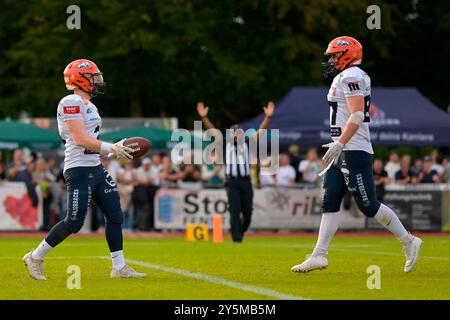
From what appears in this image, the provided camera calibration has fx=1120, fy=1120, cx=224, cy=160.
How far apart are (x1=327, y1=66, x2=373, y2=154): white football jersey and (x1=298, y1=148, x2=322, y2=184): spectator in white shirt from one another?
494 inches

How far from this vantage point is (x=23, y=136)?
81.3ft

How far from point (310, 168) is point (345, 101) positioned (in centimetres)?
1282

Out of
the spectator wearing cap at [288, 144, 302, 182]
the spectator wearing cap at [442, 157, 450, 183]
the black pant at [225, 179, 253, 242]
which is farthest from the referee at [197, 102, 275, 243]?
the spectator wearing cap at [442, 157, 450, 183]

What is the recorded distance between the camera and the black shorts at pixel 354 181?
10.3 meters

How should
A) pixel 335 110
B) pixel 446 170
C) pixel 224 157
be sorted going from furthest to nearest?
pixel 446 170, pixel 224 157, pixel 335 110

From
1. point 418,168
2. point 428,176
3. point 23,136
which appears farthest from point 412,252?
point 23,136

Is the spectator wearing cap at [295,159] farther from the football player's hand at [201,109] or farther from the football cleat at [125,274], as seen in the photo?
the football cleat at [125,274]

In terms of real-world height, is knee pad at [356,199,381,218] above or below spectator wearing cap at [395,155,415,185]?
below

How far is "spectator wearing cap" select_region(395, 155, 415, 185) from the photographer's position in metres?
23.3

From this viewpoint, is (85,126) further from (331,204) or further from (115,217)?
(331,204)

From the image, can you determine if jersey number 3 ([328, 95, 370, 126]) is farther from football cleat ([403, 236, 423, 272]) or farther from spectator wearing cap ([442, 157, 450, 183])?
spectator wearing cap ([442, 157, 450, 183])
